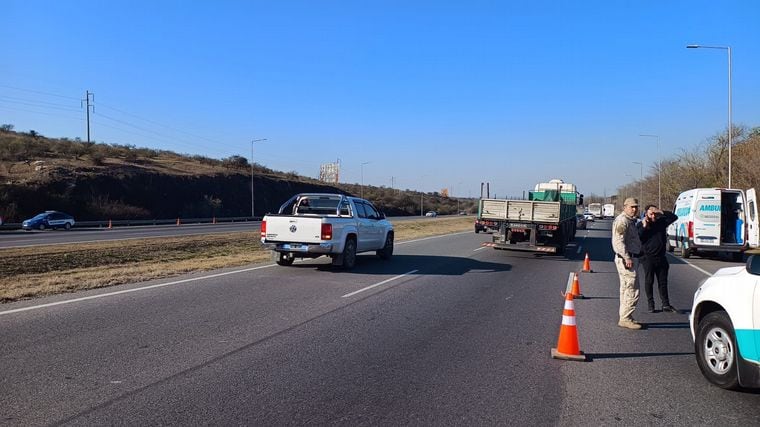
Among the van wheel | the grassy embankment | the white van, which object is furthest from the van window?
the white van

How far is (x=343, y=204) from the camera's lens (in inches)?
622

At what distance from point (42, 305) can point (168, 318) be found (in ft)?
8.03

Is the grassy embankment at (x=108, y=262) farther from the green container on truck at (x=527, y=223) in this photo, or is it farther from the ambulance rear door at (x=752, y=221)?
the ambulance rear door at (x=752, y=221)

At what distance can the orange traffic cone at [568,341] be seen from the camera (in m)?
6.46

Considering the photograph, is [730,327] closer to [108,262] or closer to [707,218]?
[707,218]

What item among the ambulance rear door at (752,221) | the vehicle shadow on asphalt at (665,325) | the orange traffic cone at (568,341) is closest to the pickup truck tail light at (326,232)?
Result: the vehicle shadow on asphalt at (665,325)

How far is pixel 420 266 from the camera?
1609 cm

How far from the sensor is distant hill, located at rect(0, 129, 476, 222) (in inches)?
2035

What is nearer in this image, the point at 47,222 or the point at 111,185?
the point at 47,222

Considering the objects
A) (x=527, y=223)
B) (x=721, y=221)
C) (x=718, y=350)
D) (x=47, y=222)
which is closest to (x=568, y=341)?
(x=718, y=350)

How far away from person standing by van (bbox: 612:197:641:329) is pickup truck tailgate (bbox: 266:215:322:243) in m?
7.29

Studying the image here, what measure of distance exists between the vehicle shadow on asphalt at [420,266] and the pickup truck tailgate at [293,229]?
1170mm

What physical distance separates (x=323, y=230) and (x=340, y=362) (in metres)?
7.81

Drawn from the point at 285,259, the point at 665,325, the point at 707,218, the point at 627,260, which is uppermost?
the point at 707,218
